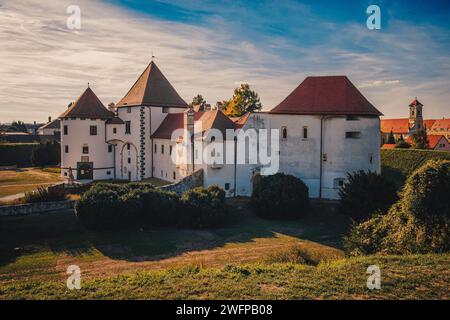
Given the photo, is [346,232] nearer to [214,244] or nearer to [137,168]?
[214,244]

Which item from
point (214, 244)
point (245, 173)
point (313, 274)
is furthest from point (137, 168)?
point (313, 274)

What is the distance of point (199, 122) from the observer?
32.8 m

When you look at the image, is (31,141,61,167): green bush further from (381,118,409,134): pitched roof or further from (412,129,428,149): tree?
(381,118,409,134): pitched roof

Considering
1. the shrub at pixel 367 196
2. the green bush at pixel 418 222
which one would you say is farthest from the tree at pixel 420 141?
the green bush at pixel 418 222

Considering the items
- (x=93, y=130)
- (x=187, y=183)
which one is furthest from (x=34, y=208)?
(x=93, y=130)

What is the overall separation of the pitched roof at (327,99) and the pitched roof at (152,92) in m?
11.7

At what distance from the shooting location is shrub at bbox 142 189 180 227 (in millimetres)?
24969

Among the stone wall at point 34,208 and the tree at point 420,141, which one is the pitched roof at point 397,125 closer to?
the tree at point 420,141

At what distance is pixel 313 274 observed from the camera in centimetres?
1212

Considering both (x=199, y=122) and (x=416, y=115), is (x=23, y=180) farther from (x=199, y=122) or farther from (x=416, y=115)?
(x=416, y=115)

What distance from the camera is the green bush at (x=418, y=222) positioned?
51.1 ft

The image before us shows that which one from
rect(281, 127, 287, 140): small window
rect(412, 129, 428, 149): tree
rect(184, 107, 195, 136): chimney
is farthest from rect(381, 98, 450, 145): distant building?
rect(184, 107, 195, 136): chimney

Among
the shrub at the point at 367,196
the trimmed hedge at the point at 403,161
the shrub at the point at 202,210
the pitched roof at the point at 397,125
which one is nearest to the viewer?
the shrub at the point at 202,210

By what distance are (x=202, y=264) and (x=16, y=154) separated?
4795cm
